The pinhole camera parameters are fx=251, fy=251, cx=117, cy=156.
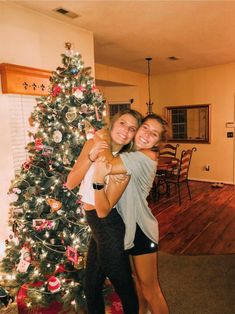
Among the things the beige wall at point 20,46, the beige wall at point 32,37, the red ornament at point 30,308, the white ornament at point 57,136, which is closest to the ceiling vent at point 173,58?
the beige wall at point 32,37

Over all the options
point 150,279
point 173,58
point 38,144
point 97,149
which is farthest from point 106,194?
point 173,58

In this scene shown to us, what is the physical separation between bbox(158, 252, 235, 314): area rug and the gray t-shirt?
1133mm

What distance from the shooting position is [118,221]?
4.17ft

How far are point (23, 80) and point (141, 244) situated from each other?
204 cm

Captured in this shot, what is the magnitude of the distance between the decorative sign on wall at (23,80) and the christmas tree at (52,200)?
20.7 inches

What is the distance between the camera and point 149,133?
54.0 inches

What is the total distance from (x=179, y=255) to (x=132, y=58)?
364cm

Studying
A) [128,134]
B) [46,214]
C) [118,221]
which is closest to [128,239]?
[118,221]

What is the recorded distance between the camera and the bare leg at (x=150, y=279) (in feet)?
4.21

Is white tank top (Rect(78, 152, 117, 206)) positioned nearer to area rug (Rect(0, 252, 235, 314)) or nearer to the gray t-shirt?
the gray t-shirt

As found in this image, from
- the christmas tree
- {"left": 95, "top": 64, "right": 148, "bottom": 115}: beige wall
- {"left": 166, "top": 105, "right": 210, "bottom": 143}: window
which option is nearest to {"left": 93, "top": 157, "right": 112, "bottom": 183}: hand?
the christmas tree

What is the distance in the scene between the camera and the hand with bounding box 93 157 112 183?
116cm

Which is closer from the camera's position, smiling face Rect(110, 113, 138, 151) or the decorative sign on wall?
smiling face Rect(110, 113, 138, 151)

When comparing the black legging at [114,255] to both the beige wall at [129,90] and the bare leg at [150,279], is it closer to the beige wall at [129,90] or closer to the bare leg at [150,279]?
the bare leg at [150,279]
